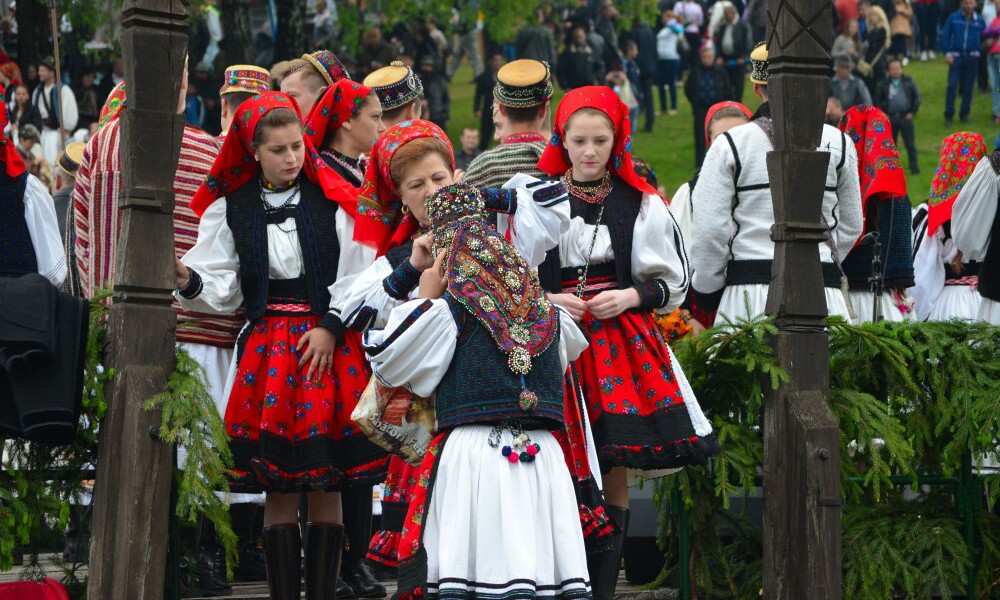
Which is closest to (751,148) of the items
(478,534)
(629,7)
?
(478,534)

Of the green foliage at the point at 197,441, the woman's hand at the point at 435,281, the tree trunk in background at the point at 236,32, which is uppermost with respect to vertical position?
the tree trunk in background at the point at 236,32

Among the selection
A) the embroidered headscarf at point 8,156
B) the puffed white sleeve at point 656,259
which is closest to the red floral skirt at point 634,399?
the puffed white sleeve at point 656,259

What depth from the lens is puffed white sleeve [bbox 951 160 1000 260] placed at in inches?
292

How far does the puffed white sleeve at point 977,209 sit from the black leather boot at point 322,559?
3499mm

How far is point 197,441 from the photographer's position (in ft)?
17.9

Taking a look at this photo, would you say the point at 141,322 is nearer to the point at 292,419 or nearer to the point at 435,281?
the point at 292,419

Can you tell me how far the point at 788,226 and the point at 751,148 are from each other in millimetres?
808

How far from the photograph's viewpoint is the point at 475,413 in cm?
505

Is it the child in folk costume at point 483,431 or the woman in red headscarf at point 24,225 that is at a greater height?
the woman in red headscarf at point 24,225

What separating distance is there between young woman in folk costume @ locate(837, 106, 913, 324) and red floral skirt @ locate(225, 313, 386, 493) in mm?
3209

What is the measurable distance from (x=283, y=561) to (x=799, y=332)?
2.22m

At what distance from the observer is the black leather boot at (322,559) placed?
19.8 feet

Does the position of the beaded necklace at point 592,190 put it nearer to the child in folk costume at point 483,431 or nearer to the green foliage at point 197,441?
the child in folk costume at point 483,431

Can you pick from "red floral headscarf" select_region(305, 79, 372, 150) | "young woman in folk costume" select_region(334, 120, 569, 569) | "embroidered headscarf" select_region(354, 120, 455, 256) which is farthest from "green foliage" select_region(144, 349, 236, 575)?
"red floral headscarf" select_region(305, 79, 372, 150)
